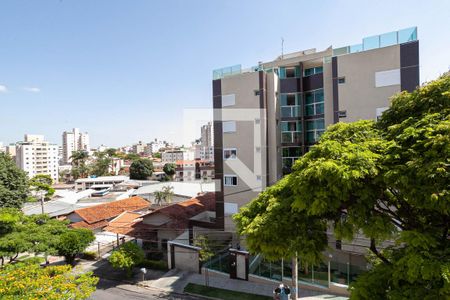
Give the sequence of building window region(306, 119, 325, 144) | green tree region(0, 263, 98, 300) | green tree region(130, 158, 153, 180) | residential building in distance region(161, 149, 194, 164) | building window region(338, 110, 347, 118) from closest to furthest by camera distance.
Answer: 1. green tree region(0, 263, 98, 300)
2. building window region(338, 110, 347, 118)
3. building window region(306, 119, 325, 144)
4. green tree region(130, 158, 153, 180)
5. residential building in distance region(161, 149, 194, 164)

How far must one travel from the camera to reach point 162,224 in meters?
A: 23.5

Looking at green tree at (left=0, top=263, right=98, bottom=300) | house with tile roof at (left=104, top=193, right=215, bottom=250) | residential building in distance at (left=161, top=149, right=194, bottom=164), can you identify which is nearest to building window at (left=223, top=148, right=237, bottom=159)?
house with tile roof at (left=104, top=193, right=215, bottom=250)

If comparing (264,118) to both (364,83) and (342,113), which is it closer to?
(342,113)

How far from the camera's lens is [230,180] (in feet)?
70.5

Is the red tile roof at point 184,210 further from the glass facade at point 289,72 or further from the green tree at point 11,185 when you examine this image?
the glass facade at point 289,72

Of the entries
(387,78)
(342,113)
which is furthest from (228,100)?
(387,78)

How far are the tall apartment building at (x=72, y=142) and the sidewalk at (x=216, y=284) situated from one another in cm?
15945

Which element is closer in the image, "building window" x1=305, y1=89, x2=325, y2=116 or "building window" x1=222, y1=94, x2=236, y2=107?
"building window" x1=305, y1=89, x2=325, y2=116

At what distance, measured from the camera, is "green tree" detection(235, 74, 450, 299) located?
20.3 ft

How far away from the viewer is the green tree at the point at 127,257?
60.6 feet

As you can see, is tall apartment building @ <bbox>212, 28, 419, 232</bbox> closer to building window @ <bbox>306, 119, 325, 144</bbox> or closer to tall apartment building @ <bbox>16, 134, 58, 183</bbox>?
building window @ <bbox>306, 119, 325, 144</bbox>

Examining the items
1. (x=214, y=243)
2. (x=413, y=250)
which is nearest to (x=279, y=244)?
(x=413, y=250)

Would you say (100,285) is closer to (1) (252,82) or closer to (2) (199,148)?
(1) (252,82)

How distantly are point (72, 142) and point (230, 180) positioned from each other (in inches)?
6825
